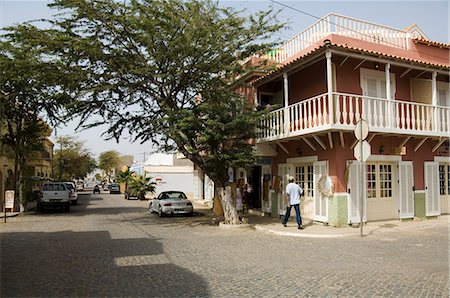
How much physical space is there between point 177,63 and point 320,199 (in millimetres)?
7027

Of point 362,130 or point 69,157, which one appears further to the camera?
point 69,157

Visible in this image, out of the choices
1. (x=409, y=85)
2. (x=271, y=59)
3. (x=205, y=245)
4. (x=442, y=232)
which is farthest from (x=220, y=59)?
(x=442, y=232)

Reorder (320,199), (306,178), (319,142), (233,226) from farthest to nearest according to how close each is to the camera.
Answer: (306,178)
(320,199)
(233,226)
(319,142)

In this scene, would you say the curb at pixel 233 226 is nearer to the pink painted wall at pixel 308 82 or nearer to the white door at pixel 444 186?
the pink painted wall at pixel 308 82

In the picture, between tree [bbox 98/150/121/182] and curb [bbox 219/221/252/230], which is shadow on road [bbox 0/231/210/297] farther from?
tree [bbox 98/150/121/182]

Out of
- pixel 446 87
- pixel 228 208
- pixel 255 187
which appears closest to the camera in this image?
pixel 228 208

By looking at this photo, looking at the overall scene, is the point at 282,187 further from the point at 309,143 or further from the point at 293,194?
the point at 293,194

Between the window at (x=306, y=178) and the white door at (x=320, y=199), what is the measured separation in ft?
2.11

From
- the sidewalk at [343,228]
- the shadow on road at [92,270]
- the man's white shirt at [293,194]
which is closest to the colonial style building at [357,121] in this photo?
the sidewalk at [343,228]

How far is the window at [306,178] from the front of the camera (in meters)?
15.4

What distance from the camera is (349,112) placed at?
1314 centimetres

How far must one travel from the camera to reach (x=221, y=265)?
26.5ft

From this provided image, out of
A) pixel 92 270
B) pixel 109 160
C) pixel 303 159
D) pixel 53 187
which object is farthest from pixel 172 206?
pixel 109 160

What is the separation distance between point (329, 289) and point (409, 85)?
40.9ft
